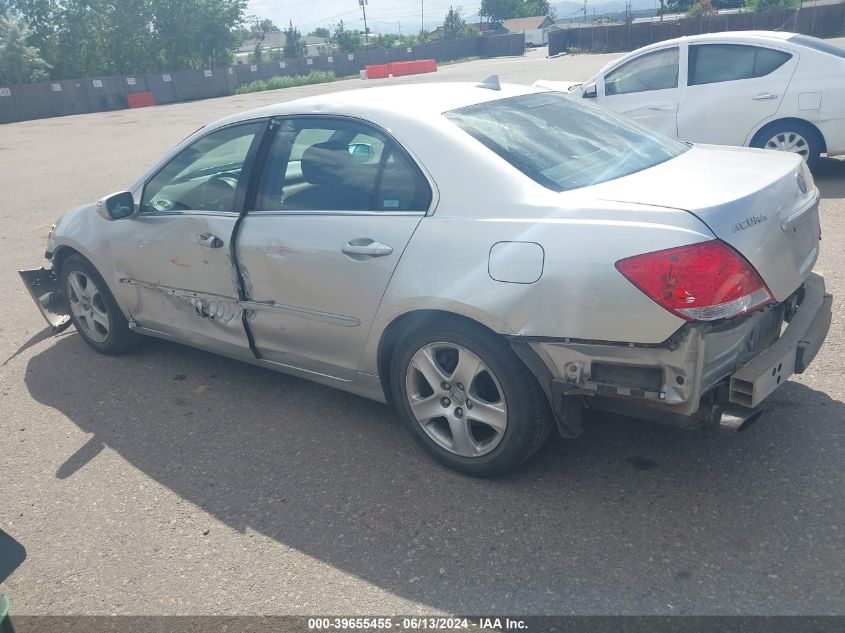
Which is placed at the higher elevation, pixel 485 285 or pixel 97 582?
pixel 485 285

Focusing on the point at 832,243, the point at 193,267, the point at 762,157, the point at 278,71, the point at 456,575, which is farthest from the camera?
the point at 278,71

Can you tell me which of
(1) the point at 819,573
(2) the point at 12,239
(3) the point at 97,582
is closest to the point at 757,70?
(1) the point at 819,573

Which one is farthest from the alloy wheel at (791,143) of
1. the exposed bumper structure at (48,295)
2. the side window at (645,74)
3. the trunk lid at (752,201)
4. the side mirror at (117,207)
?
the exposed bumper structure at (48,295)

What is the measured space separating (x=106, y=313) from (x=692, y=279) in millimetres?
3936

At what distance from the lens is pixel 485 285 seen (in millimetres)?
2961

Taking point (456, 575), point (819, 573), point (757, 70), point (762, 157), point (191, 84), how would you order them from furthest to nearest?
point (191, 84)
point (757, 70)
point (762, 157)
point (456, 575)
point (819, 573)

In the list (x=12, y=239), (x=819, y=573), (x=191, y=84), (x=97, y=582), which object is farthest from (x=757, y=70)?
(x=191, y=84)

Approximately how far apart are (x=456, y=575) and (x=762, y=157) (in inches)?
93.9

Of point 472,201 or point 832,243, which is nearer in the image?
point 472,201

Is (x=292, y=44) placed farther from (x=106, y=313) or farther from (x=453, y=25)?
(x=106, y=313)

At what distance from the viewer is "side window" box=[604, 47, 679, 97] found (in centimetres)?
840

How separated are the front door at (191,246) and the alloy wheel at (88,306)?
36 centimetres

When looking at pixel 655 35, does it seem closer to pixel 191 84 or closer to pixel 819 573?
pixel 191 84

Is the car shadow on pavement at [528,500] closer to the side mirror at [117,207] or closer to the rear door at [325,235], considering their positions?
the rear door at [325,235]
